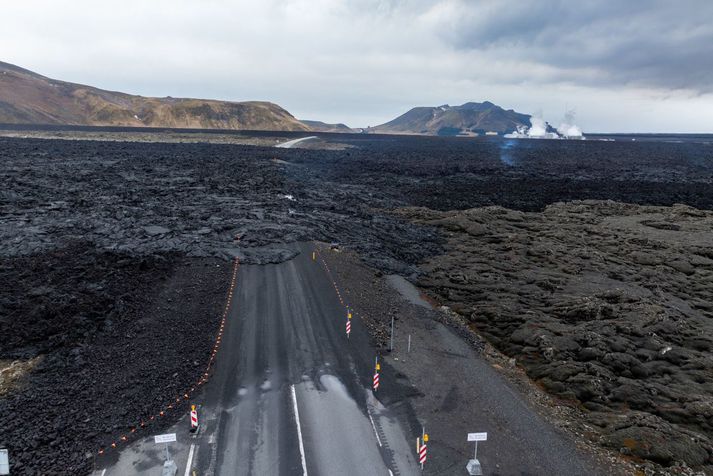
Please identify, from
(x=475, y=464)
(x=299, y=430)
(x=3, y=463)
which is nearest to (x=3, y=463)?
(x=3, y=463)

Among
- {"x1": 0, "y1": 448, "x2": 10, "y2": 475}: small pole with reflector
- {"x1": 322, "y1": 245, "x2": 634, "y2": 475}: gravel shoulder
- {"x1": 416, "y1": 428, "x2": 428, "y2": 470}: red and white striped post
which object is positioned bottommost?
{"x1": 322, "y1": 245, "x2": 634, "y2": 475}: gravel shoulder

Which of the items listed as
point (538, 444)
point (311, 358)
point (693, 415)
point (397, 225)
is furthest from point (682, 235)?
point (311, 358)

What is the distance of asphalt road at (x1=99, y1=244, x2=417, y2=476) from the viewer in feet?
48.3

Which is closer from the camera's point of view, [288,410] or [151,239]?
[288,410]

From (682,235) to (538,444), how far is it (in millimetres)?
46327

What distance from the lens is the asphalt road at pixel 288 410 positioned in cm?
1471

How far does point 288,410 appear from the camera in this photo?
17406 millimetres

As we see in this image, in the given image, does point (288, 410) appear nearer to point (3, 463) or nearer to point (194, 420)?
point (194, 420)

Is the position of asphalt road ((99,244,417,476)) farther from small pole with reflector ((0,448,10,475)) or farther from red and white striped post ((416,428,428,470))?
small pole with reflector ((0,448,10,475))

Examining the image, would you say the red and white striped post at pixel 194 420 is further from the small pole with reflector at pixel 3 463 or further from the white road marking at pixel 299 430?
the small pole with reflector at pixel 3 463

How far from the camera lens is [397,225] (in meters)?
49.9

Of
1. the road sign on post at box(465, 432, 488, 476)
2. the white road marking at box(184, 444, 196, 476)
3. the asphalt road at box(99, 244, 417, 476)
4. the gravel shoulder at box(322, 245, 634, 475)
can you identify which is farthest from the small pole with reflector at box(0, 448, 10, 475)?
the road sign on post at box(465, 432, 488, 476)

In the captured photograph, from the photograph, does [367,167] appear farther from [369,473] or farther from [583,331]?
[369,473]

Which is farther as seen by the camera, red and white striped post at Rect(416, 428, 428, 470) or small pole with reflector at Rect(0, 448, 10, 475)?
red and white striped post at Rect(416, 428, 428, 470)
